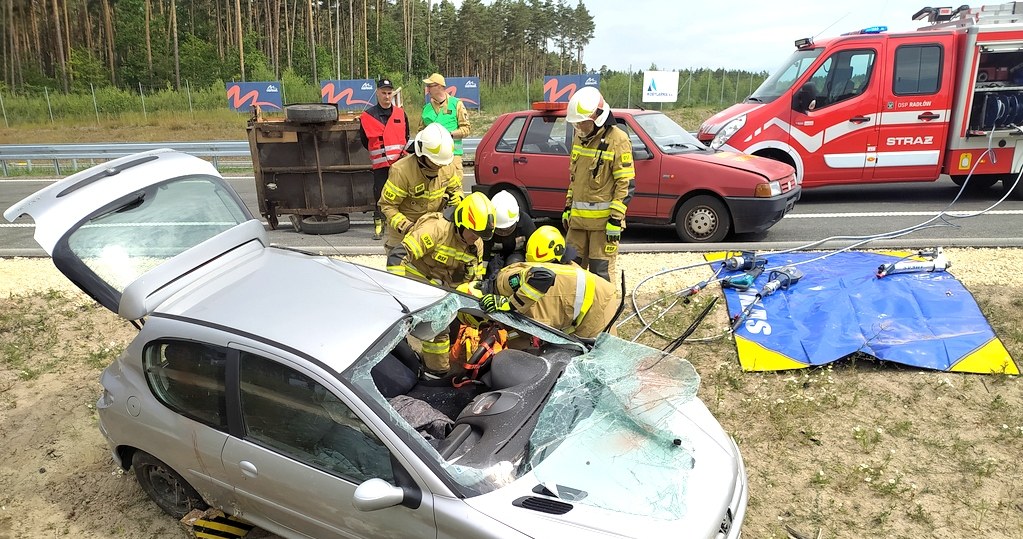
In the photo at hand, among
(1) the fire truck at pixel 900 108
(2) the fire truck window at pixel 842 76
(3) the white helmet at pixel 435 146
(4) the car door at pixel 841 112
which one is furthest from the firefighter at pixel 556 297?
(2) the fire truck window at pixel 842 76

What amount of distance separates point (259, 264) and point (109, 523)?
170cm

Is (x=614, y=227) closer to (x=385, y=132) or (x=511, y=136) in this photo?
(x=511, y=136)

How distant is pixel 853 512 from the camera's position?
11.3ft

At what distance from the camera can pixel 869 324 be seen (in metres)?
5.01

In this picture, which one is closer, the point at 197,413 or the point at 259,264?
the point at 197,413

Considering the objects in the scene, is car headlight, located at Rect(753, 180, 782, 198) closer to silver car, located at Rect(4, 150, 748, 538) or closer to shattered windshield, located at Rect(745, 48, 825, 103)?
shattered windshield, located at Rect(745, 48, 825, 103)

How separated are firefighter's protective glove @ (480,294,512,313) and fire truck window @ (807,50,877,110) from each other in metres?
7.27

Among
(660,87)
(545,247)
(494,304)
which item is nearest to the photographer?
(494,304)

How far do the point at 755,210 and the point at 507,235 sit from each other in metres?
3.80

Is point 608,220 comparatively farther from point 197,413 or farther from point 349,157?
point 349,157

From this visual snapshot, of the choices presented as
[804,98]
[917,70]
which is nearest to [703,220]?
[804,98]

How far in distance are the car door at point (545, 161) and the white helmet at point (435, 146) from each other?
9.25ft

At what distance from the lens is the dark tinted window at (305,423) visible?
264cm

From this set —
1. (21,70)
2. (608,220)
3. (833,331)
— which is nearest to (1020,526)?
(833,331)
